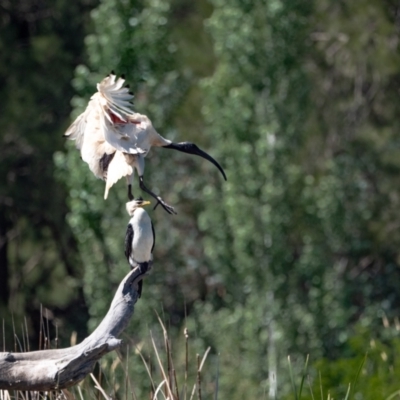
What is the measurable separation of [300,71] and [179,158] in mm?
2377

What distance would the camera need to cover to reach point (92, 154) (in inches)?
152

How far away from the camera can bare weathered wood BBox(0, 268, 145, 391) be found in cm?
330

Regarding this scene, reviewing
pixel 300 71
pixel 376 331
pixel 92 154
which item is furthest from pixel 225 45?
pixel 92 154

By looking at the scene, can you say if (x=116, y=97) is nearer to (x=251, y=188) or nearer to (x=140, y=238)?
(x=140, y=238)

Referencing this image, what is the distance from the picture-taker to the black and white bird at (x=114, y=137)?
3729 millimetres

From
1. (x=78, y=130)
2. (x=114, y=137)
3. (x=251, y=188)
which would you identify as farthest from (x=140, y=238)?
(x=251, y=188)

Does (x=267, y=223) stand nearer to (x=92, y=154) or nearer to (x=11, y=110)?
(x=11, y=110)

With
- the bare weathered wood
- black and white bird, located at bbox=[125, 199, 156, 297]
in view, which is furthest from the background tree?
the bare weathered wood

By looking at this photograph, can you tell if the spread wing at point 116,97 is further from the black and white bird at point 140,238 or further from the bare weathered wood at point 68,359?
the bare weathered wood at point 68,359

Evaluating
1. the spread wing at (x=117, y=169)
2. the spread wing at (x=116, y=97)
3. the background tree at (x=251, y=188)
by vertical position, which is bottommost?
the background tree at (x=251, y=188)

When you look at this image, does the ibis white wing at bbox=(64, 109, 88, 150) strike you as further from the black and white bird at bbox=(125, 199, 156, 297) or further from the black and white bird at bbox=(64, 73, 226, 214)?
the black and white bird at bbox=(125, 199, 156, 297)

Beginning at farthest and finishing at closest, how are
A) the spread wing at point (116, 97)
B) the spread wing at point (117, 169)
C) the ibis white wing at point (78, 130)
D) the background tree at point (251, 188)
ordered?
the background tree at point (251, 188) → the ibis white wing at point (78, 130) → the spread wing at point (116, 97) → the spread wing at point (117, 169)


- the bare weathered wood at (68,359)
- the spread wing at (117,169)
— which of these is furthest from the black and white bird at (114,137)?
the bare weathered wood at (68,359)

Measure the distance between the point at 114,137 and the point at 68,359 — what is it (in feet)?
→ 2.76
